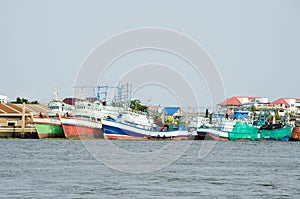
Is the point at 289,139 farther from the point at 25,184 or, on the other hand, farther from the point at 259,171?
the point at 25,184

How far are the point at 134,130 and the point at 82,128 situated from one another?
6844 mm

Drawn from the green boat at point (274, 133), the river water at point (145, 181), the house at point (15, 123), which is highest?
the house at point (15, 123)

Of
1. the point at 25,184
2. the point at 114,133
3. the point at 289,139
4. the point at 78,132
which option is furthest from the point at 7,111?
the point at 25,184

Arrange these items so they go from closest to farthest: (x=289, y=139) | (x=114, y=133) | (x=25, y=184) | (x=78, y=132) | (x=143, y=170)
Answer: (x=25, y=184) < (x=143, y=170) < (x=114, y=133) < (x=78, y=132) < (x=289, y=139)

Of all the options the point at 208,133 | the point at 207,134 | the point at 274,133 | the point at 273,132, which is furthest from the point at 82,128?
the point at 274,133

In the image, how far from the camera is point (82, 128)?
94.0 metres

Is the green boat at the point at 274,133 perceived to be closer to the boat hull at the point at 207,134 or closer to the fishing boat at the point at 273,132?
the fishing boat at the point at 273,132

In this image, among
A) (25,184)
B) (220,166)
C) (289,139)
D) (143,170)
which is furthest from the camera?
(289,139)

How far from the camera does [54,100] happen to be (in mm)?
103562

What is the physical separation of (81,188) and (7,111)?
76.2 meters

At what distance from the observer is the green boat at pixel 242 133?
107 metres

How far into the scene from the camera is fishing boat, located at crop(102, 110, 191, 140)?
88.2m

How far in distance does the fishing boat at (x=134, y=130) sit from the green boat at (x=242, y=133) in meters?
7.71

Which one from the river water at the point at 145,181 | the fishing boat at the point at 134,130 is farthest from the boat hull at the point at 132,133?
the river water at the point at 145,181
